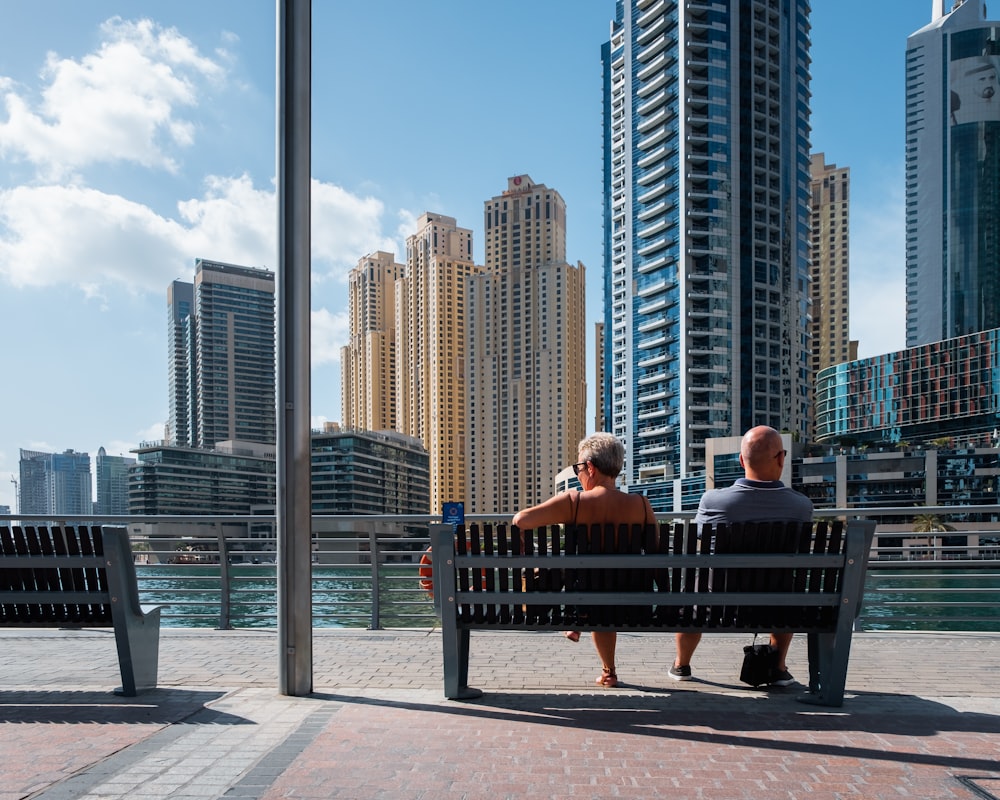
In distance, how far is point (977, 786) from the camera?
347 centimetres

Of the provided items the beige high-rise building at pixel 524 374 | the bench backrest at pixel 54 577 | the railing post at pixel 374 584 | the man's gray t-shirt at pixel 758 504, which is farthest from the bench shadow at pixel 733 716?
the beige high-rise building at pixel 524 374

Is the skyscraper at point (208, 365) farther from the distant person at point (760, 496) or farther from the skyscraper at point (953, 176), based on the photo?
the skyscraper at point (953, 176)

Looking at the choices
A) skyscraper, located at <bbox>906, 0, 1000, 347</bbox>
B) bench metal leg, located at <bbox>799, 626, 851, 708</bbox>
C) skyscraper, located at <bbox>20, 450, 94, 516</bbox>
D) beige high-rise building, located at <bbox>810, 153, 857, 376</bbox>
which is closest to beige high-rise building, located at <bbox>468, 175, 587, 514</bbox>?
beige high-rise building, located at <bbox>810, 153, 857, 376</bbox>

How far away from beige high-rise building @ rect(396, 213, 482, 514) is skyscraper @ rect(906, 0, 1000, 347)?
90377 millimetres

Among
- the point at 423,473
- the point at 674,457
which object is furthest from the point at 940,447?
the point at 423,473

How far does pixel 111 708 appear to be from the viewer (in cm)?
488

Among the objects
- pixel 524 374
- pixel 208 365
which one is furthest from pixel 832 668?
pixel 524 374

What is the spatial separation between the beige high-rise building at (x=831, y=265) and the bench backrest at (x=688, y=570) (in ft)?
614

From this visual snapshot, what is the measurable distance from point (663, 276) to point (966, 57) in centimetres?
9865

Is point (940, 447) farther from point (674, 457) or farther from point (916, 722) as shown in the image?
point (916, 722)

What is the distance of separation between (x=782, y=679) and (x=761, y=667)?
210 millimetres

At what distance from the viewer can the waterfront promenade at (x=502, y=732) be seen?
11.6ft

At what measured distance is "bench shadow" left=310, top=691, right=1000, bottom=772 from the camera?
402 cm

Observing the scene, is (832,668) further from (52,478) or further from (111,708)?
(52,478)
